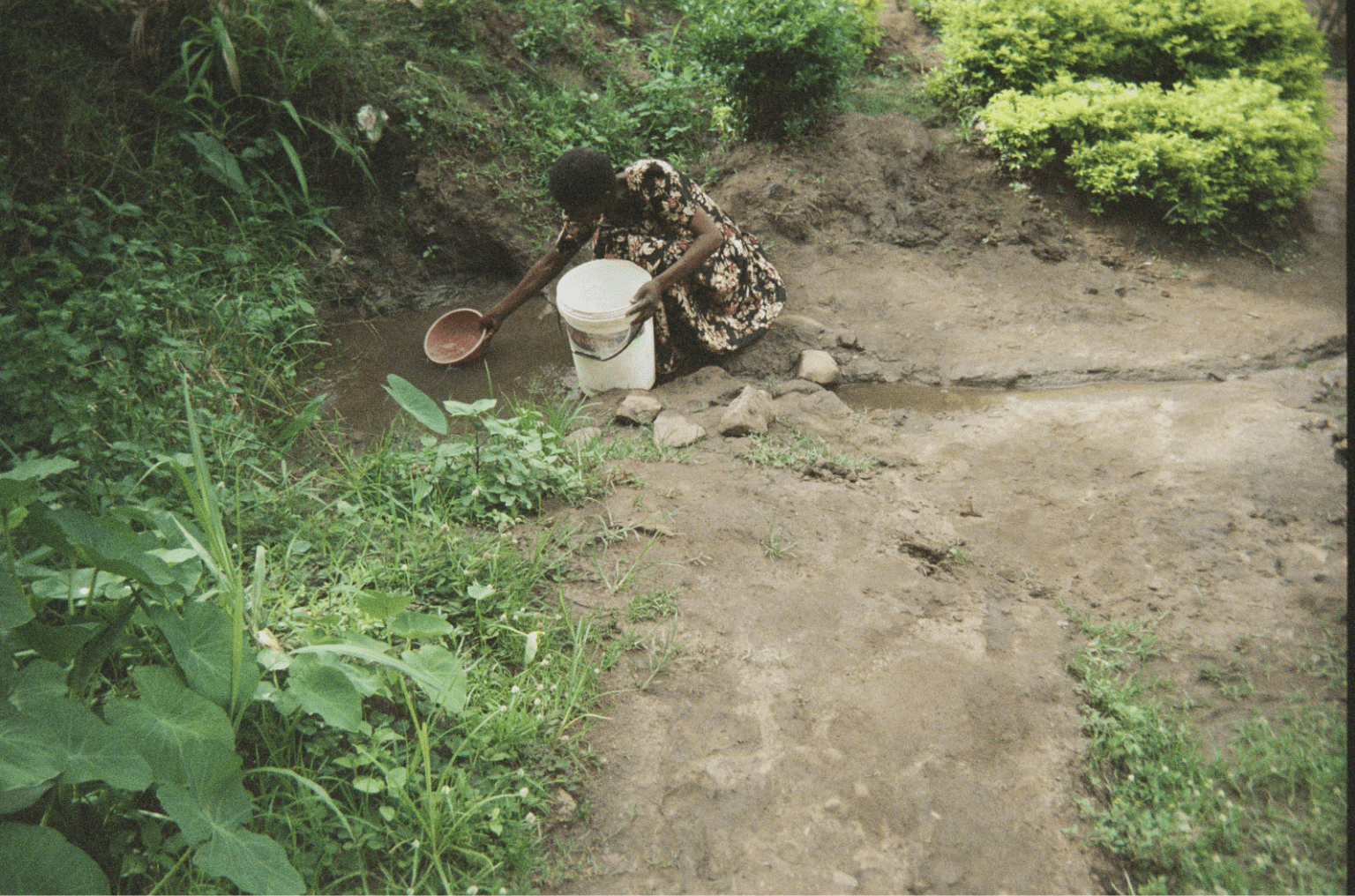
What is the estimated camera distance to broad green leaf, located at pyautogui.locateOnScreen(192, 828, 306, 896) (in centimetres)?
164

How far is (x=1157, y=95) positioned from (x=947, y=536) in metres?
3.54

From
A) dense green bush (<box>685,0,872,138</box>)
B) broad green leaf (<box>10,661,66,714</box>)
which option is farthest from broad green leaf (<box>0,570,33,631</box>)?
dense green bush (<box>685,0,872,138</box>)

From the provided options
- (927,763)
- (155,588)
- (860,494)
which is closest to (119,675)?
(155,588)

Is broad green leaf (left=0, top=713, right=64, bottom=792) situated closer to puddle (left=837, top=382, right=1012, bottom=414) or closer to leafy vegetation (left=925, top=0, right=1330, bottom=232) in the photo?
puddle (left=837, top=382, right=1012, bottom=414)

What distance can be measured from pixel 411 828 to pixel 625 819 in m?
0.50

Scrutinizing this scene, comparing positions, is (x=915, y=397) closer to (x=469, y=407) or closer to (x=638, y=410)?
(x=638, y=410)

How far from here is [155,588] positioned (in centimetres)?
183

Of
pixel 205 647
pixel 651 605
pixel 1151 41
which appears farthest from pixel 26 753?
pixel 1151 41

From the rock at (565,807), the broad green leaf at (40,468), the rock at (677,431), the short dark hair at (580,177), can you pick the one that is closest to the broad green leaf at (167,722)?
the broad green leaf at (40,468)

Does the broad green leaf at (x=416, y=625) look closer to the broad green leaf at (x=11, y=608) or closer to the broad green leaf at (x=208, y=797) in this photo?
the broad green leaf at (x=208, y=797)

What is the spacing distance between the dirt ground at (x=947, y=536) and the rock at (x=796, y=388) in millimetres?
61

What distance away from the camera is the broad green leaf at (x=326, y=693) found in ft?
6.10

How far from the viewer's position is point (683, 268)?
3.70 metres

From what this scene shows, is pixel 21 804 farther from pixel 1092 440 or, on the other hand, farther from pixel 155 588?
pixel 1092 440
